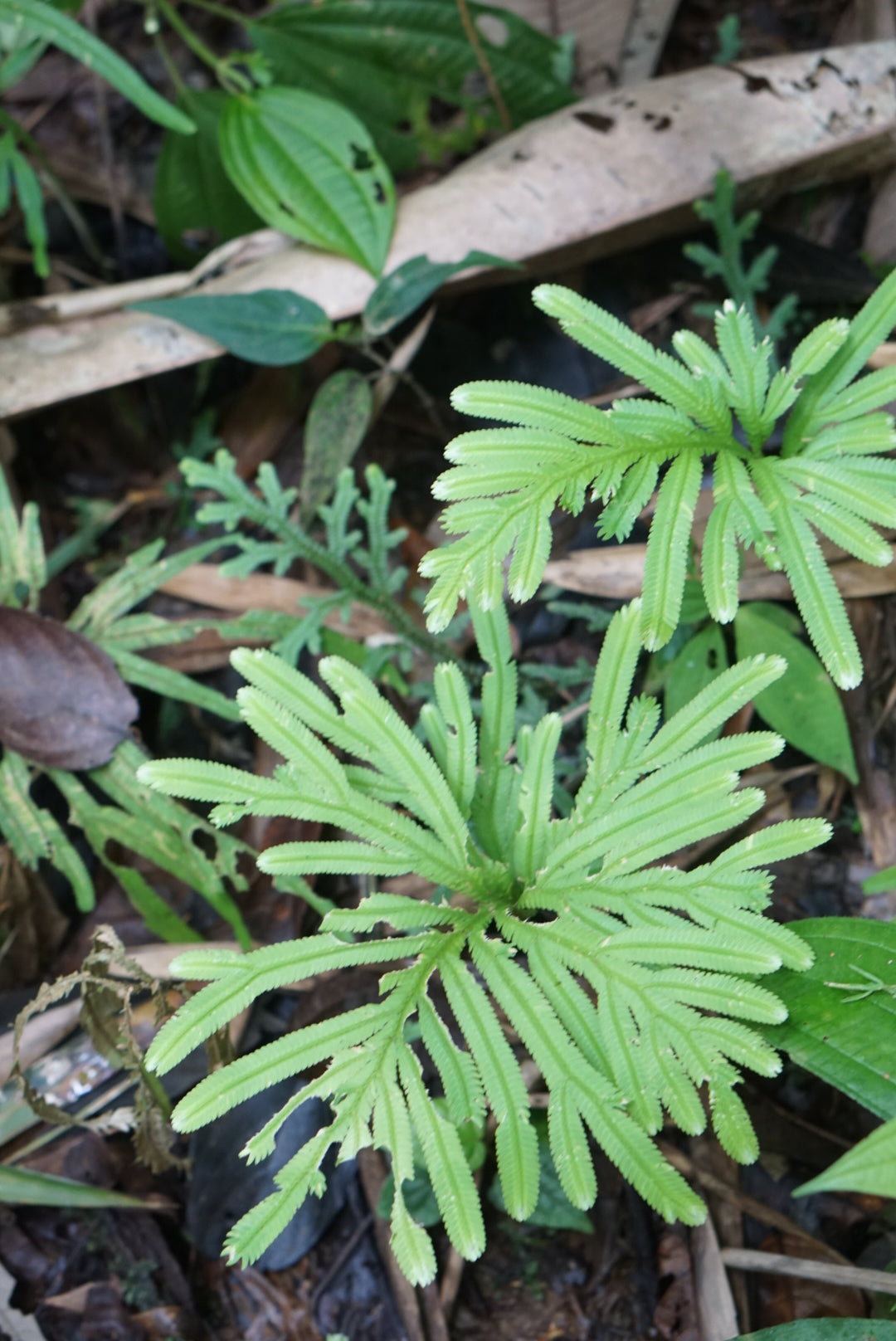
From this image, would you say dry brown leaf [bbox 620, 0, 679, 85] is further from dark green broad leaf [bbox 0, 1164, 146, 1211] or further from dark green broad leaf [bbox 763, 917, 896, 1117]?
dark green broad leaf [bbox 0, 1164, 146, 1211]

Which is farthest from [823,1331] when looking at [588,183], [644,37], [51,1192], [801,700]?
[644,37]

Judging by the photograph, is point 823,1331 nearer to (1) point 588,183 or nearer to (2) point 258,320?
(2) point 258,320

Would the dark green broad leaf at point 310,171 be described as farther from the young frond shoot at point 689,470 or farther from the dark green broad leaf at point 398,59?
the young frond shoot at point 689,470

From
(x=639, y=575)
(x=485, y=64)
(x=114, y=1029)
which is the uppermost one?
(x=485, y=64)

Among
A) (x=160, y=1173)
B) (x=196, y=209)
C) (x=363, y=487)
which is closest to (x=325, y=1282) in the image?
(x=160, y=1173)

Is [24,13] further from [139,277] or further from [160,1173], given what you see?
[160,1173]

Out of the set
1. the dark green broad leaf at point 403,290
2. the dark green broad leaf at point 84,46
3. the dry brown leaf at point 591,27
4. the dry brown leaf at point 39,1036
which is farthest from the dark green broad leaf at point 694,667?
the dry brown leaf at point 591,27
